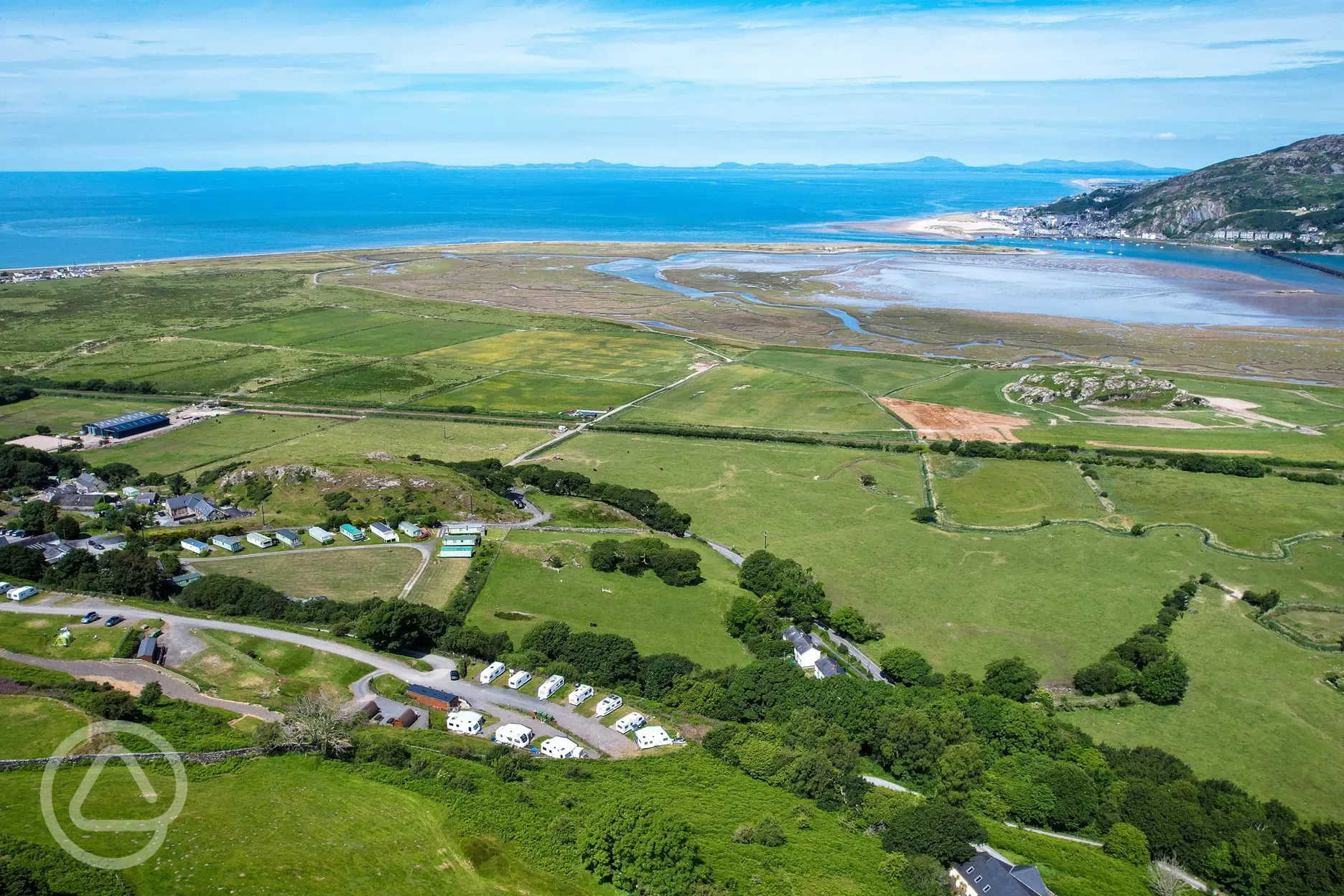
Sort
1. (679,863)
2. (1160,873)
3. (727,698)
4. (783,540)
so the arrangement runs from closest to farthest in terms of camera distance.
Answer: (679,863)
(1160,873)
(727,698)
(783,540)

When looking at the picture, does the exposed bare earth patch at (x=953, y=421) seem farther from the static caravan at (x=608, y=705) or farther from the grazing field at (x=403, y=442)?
the static caravan at (x=608, y=705)

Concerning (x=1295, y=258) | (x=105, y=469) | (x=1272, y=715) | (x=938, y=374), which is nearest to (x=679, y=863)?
(x=1272, y=715)

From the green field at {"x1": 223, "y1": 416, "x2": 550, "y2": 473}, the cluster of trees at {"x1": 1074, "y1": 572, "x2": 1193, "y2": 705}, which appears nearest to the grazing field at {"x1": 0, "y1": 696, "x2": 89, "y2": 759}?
the green field at {"x1": 223, "y1": 416, "x2": 550, "y2": 473}

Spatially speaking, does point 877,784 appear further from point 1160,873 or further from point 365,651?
point 365,651

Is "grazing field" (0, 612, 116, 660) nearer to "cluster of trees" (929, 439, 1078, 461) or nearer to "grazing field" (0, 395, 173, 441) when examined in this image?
"grazing field" (0, 395, 173, 441)

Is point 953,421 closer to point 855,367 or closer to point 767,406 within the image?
point 767,406
